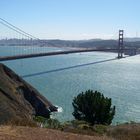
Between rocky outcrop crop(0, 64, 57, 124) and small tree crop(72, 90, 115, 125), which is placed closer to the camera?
small tree crop(72, 90, 115, 125)

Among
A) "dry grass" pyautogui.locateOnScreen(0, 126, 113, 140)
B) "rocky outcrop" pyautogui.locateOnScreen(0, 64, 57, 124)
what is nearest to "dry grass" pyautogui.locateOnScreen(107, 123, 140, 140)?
"dry grass" pyautogui.locateOnScreen(0, 126, 113, 140)

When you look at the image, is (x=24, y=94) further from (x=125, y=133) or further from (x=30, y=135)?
(x=30, y=135)

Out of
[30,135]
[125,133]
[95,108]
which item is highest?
[30,135]

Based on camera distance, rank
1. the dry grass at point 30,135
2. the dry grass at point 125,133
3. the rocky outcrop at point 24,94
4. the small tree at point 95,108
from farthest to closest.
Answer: the rocky outcrop at point 24,94 < the small tree at point 95,108 < the dry grass at point 125,133 < the dry grass at point 30,135

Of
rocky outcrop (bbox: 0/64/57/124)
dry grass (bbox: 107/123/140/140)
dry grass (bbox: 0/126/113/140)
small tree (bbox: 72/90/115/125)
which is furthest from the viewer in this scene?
rocky outcrop (bbox: 0/64/57/124)

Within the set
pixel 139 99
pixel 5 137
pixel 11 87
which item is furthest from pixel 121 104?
pixel 5 137

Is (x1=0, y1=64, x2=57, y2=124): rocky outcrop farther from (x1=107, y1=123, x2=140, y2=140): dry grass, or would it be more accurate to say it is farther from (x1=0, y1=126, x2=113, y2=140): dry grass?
(x1=0, y1=126, x2=113, y2=140): dry grass

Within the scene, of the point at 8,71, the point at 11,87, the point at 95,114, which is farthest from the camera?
the point at 8,71

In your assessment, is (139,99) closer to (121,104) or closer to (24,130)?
(121,104)

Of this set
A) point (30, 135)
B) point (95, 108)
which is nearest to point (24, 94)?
point (95, 108)

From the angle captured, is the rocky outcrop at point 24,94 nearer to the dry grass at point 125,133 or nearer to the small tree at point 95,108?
the small tree at point 95,108

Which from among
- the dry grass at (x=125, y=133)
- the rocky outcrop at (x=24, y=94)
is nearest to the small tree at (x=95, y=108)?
the rocky outcrop at (x=24, y=94)
